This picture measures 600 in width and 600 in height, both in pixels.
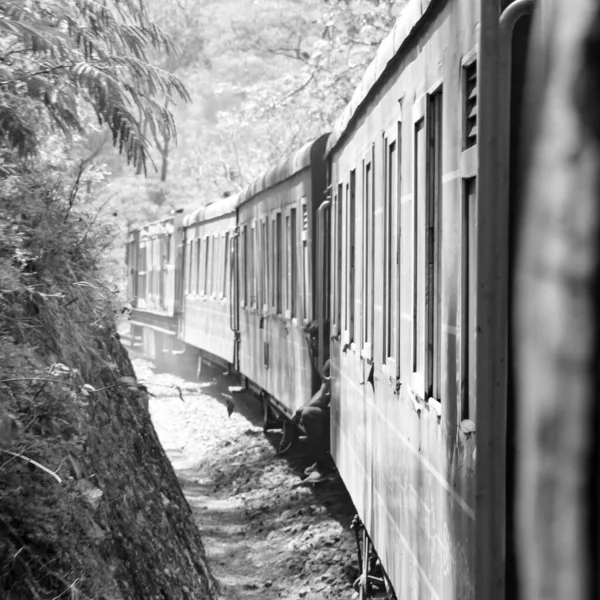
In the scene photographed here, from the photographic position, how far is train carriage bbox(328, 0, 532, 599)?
3.21 metres

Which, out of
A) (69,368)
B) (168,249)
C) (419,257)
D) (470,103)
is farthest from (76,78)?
(168,249)

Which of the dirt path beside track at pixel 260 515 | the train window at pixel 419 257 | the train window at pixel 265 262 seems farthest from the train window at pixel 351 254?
the train window at pixel 265 262

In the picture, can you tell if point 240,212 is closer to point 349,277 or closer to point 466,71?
point 349,277

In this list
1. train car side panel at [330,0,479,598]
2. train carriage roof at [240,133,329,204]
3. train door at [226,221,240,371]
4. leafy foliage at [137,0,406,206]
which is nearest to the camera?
train car side panel at [330,0,479,598]

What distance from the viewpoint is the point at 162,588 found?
18.1 ft

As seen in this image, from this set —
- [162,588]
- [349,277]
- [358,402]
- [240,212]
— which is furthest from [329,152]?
[240,212]

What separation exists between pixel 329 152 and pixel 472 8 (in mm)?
5896

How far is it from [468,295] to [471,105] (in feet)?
1.95

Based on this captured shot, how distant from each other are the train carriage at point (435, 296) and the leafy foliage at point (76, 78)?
1209 millimetres

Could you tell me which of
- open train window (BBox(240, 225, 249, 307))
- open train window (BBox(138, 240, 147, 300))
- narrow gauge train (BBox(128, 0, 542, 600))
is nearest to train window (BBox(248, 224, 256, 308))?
open train window (BBox(240, 225, 249, 307))

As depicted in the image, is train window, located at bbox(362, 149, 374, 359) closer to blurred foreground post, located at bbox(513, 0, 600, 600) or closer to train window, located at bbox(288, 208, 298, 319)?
blurred foreground post, located at bbox(513, 0, 600, 600)

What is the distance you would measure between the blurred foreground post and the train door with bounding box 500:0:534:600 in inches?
2.8

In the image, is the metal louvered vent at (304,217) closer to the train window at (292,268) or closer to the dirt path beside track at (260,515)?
the train window at (292,268)

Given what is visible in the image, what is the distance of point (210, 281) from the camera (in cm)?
2175
